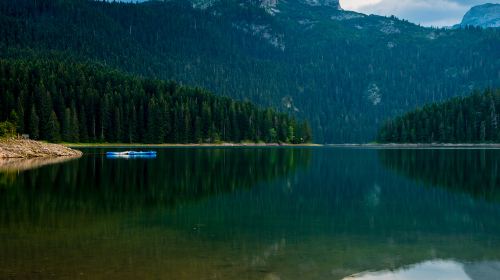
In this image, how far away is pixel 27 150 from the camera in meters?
94.5

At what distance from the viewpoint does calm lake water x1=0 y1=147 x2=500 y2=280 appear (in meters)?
17.5

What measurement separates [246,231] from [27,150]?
81.6 m

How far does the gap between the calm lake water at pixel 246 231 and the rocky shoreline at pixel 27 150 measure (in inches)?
1941

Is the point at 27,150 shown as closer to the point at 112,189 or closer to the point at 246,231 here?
the point at 112,189

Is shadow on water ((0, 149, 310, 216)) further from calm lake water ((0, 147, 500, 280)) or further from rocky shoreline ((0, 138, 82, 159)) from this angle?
rocky shoreline ((0, 138, 82, 159))

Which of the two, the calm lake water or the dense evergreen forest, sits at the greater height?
the dense evergreen forest

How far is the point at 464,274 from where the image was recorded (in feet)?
56.8

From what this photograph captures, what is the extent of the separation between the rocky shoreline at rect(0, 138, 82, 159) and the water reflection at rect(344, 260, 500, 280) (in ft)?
264

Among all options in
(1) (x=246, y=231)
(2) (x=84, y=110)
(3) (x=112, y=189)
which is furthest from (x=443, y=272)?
(2) (x=84, y=110)

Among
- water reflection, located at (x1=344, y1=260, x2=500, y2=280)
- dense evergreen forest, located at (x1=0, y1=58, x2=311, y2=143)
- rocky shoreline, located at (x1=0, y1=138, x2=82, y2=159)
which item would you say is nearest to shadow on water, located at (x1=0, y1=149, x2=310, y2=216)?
water reflection, located at (x1=344, y1=260, x2=500, y2=280)

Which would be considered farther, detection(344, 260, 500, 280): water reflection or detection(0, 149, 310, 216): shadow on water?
detection(0, 149, 310, 216): shadow on water

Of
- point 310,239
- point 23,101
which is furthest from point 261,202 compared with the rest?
point 23,101

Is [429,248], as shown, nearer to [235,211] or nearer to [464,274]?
[464,274]

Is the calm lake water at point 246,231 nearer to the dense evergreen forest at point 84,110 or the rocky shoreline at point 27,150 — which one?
the rocky shoreline at point 27,150
